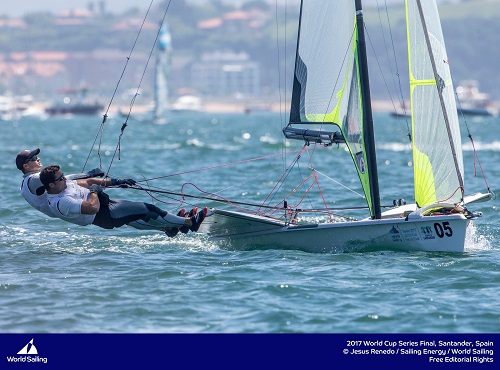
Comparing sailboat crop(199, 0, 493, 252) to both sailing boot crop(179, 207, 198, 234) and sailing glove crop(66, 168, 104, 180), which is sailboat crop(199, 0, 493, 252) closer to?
sailing boot crop(179, 207, 198, 234)

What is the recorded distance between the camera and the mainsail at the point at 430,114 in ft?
44.1

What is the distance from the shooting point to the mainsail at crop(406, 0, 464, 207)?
44.1ft

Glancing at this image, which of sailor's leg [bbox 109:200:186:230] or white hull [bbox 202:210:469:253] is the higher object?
sailor's leg [bbox 109:200:186:230]

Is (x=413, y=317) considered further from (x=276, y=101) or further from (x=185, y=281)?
(x=276, y=101)

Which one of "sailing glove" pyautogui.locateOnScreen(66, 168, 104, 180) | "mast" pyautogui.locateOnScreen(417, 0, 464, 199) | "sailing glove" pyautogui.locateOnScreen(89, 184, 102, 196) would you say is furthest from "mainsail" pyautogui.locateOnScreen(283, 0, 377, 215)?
"sailing glove" pyautogui.locateOnScreen(89, 184, 102, 196)

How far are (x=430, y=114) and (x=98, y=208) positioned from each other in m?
4.17

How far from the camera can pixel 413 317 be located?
10.0 m

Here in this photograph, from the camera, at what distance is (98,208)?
12.9 m

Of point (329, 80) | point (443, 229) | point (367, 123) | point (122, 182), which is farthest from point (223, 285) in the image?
point (329, 80)

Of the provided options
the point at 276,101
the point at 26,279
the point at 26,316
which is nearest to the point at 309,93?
the point at 26,279
